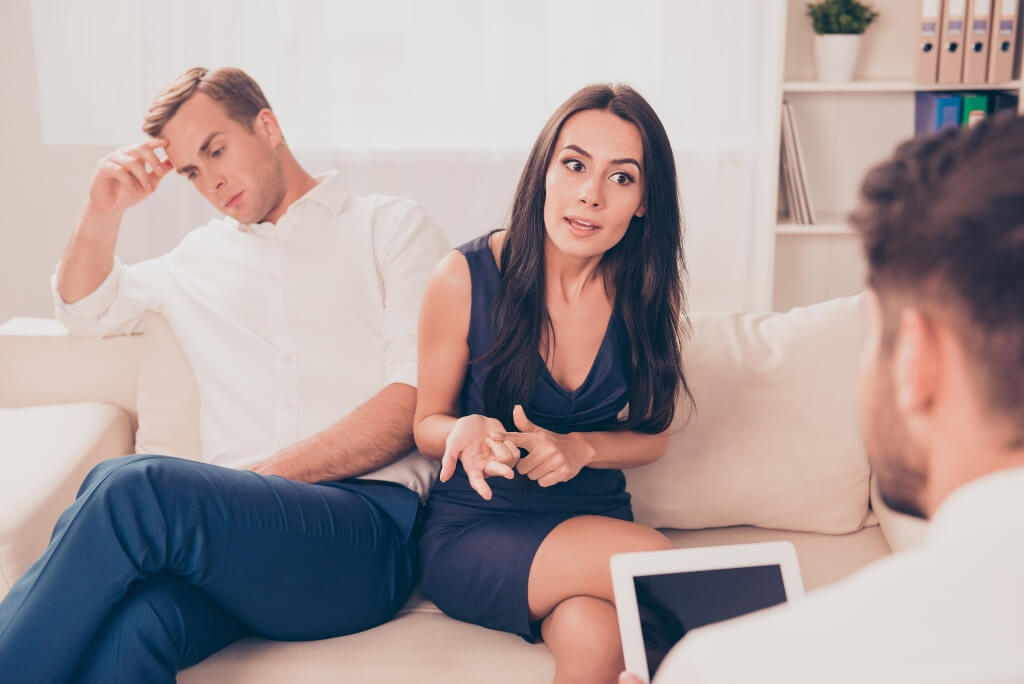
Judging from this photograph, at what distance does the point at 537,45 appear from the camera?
3.19m

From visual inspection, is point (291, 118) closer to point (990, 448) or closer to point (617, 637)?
point (617, 637)

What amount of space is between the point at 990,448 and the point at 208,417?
150 centimetres

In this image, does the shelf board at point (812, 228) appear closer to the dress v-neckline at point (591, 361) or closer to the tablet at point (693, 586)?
the dress v-neckline at point (591, 361)

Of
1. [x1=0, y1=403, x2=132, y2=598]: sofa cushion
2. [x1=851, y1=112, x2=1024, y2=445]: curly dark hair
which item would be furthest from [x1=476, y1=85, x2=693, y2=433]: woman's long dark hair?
[x1=851, y1=112, x2=1024, y2=445]: curly dark hair

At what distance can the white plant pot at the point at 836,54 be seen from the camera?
9.65ft

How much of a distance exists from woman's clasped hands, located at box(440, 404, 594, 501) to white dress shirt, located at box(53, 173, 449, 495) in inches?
15.1

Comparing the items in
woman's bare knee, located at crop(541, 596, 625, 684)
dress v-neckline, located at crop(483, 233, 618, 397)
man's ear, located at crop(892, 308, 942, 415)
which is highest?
man's ear, located at crop(892, 308, 942, 415)

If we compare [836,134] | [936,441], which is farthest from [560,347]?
[836,134]

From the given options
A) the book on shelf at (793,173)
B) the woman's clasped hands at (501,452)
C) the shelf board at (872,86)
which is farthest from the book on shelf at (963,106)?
the woman's clasped hands at (501,452)

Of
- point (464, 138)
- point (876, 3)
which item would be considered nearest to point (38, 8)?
point (464, 138)

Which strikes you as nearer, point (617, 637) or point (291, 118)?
point (617, 637)

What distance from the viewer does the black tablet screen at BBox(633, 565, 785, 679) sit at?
112 cm

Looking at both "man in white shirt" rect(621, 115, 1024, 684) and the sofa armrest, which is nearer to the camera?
"man in white shirt" rect(621, 115, 1024, 684)

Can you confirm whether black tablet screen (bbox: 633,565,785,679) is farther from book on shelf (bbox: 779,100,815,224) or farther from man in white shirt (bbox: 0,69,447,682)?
book on shelf (bbox: 779,100,815,224)
